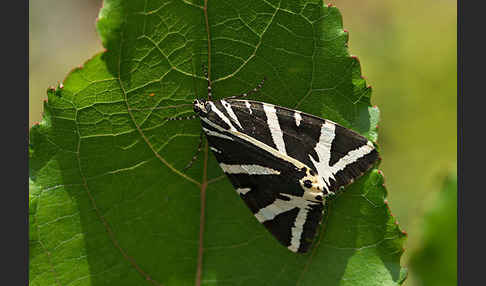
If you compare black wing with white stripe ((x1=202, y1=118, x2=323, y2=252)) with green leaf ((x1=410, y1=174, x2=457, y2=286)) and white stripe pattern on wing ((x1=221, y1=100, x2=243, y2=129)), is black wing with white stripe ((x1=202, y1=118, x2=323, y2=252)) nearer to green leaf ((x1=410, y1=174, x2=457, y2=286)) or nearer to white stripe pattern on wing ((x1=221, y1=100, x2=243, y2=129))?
white stripe pattern on wing ((x1=221, y1=100, x2=243, y2=129))

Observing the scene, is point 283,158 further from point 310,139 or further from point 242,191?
point 242,191

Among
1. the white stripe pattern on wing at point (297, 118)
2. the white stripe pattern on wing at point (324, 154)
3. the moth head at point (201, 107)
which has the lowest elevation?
the white stripe pattern on wing at point (324, 154)

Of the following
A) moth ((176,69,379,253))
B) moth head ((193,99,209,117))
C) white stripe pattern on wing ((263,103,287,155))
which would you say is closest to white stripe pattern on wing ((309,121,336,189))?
moth ((176,69,379,253))

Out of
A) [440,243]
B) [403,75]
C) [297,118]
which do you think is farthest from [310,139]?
[403,75]

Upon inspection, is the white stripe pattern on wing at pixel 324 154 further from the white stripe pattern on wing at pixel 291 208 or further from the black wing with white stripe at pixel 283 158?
the white stripe pattern on wing at pixel 291 208

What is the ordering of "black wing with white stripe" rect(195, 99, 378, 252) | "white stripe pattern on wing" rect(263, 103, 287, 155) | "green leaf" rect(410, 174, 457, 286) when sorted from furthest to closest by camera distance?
"green leaf" rect(410, 174, 457, 286), "white stripe pattern on wing" rect(263, 103, 287, 155), "black wing with white stripe" rect(195, 99, 378, 252)

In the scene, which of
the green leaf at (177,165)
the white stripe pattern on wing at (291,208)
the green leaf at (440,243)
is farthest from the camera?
the green leaf at (440,243)

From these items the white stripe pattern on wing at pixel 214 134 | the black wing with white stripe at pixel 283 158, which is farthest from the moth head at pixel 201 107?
the white stripe pattern on wing at pixel 214 134
